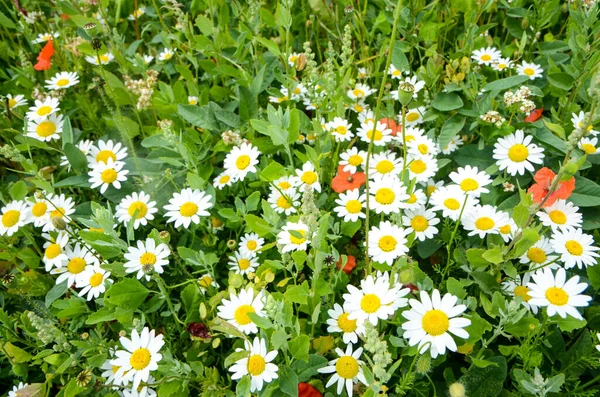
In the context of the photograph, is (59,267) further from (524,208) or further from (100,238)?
(524,208)

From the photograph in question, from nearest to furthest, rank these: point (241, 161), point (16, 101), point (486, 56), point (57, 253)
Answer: point (57, 253) → point (241, 161) → point (486, 56) → point (16, 101)

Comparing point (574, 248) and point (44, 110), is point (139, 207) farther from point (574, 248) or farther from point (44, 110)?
point (574, 248)

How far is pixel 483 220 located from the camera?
166 cm

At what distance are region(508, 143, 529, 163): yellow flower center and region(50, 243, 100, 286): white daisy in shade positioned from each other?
1.54m

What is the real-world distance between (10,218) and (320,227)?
50.8 inches

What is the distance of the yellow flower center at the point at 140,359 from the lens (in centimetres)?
148

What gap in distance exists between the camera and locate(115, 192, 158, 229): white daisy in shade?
73.9 inches

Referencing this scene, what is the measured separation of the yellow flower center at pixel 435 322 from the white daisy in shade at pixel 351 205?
482 mm

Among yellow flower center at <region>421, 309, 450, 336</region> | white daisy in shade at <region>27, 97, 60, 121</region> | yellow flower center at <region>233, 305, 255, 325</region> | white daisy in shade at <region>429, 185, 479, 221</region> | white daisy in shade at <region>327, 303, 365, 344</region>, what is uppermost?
white daisy in shade at <region>27, 97, 60, 121</region>

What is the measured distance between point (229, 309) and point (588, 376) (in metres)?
1.13

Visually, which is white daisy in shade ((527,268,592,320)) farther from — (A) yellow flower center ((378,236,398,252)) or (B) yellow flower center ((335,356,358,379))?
(B) yellow flower center ((335,356,358,379))

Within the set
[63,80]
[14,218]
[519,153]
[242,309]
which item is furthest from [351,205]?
[63,80]

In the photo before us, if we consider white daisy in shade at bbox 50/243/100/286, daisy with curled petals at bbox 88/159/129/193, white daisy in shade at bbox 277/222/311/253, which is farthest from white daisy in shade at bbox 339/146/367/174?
white daisy in shade at bbox 50/243/100/286

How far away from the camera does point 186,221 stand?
1.81 m
